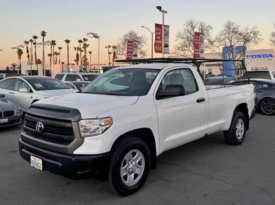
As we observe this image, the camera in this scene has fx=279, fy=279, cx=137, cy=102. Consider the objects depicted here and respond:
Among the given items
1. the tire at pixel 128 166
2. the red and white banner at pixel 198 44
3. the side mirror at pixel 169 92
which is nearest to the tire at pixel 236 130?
the side mirror at pixel 169 92

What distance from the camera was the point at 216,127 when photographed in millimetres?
5648

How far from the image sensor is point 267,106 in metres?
11.1

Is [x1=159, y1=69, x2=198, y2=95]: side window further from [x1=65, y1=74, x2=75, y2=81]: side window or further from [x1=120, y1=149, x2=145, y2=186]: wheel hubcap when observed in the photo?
[x1=65, y1=74, x2=75, y2=81]: side window

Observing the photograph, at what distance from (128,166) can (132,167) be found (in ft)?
0.24

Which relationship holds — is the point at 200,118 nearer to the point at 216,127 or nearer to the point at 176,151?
the point at 216,127

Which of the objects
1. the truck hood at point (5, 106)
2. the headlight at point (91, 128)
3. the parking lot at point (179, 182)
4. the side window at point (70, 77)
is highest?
the side window at point (70, 77)

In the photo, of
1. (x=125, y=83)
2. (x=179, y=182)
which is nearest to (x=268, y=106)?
(x=179, y=182)

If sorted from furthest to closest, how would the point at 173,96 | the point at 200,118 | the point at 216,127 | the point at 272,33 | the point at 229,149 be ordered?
1. the point at 272,33
2. the point at 229,149
3. the point at 216,127
4. the point at 200,118
5. the point at 173,96

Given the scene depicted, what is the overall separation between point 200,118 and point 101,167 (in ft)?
7.65

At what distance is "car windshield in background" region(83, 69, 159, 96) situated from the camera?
174 inches

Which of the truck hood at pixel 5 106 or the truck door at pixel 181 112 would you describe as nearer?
the truck door at pixel 181 112

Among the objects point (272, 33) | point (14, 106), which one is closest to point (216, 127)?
point (14, 106)

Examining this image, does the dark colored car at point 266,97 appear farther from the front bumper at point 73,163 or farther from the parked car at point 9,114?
the front bumper at point 73,163

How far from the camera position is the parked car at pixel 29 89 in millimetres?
9580
